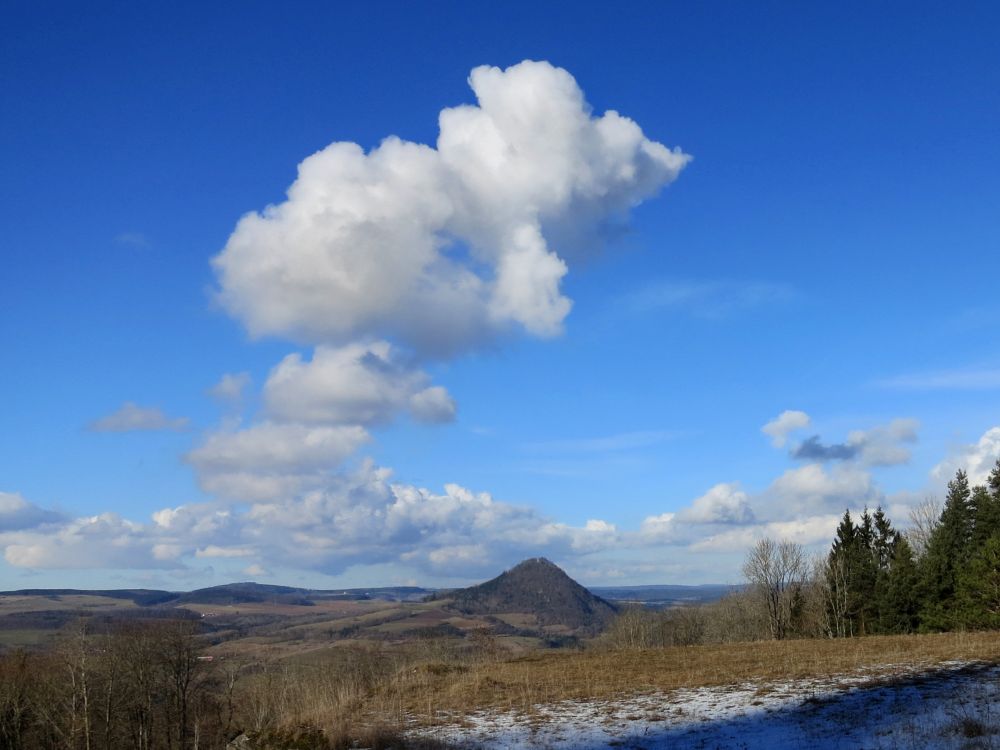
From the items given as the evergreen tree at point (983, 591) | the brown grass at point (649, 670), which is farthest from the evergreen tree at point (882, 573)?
the brown grass at point (649, 670)

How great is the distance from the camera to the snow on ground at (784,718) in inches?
578

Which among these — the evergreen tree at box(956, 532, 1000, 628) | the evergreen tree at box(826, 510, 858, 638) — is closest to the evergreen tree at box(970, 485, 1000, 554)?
the evergreen tree at box(956, 532, 1000, 628)

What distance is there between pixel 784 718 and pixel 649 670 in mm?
11007

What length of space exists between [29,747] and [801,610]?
2736 inches

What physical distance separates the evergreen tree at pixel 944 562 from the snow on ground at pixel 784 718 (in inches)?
1373

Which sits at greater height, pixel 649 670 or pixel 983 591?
pixel 983 591

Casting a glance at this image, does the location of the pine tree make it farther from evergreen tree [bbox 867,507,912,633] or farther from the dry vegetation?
the dry vegetation

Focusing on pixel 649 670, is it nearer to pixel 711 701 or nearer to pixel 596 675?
pixel 596 675

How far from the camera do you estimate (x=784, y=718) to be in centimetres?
1703

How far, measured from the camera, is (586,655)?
35.6 metres

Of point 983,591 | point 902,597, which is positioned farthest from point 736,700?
point 902,597

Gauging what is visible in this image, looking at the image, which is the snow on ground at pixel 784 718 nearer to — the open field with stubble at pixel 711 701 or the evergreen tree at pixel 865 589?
the open field with stubble at pixel 711 701

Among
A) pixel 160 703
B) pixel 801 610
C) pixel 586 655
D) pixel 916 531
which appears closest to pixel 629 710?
pixel 586 655

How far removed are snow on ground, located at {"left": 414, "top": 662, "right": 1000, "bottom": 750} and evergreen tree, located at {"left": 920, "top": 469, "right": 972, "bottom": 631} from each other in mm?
34877
